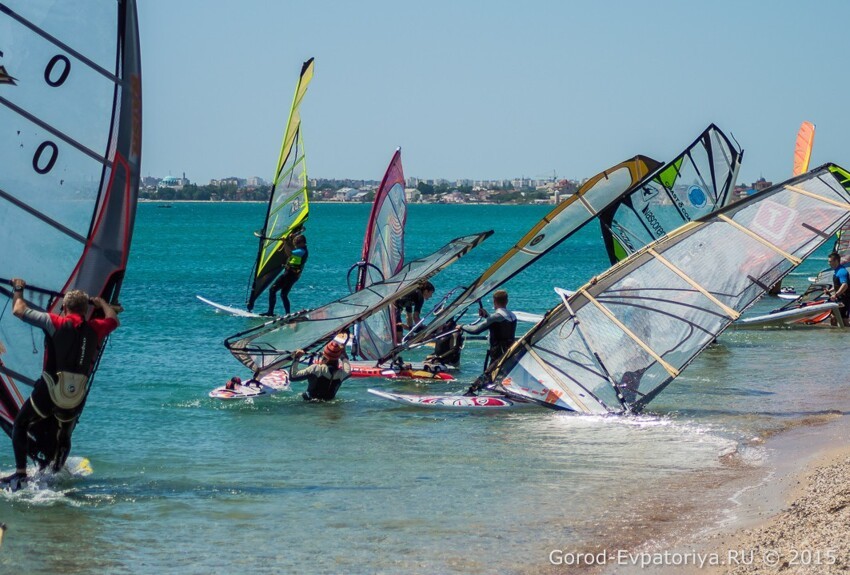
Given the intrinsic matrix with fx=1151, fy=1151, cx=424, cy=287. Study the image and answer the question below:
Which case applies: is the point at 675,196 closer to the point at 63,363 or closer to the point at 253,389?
the point at 253,389

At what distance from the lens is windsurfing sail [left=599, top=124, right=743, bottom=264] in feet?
58.4

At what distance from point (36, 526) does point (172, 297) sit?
20177 millimetres

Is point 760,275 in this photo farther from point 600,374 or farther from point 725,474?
point 725,474

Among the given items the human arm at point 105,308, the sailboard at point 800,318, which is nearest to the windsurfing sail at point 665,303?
the human arm at point 105,308

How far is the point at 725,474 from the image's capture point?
8633 millimetres

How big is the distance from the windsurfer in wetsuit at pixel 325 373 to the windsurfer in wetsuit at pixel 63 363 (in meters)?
4.29

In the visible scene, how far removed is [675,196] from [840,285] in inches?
121

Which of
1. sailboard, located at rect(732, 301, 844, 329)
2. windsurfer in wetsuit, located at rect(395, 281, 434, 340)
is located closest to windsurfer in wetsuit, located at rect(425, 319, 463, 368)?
windsurfer in wetsuit, located at rect(395, 281, 434, 340)

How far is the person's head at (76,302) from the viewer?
276 inches

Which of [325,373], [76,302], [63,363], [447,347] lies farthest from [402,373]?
[76,302]

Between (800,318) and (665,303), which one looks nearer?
(665,303)

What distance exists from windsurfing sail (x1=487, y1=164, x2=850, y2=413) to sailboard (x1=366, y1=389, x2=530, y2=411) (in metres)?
0.16

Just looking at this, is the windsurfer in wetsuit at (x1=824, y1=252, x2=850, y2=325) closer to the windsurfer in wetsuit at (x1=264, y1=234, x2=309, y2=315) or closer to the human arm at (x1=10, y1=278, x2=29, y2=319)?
the windsurfer in wetsuit at (x1=264, y1=234, x2=309, y2=315)

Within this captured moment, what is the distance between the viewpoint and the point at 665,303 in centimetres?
1112
